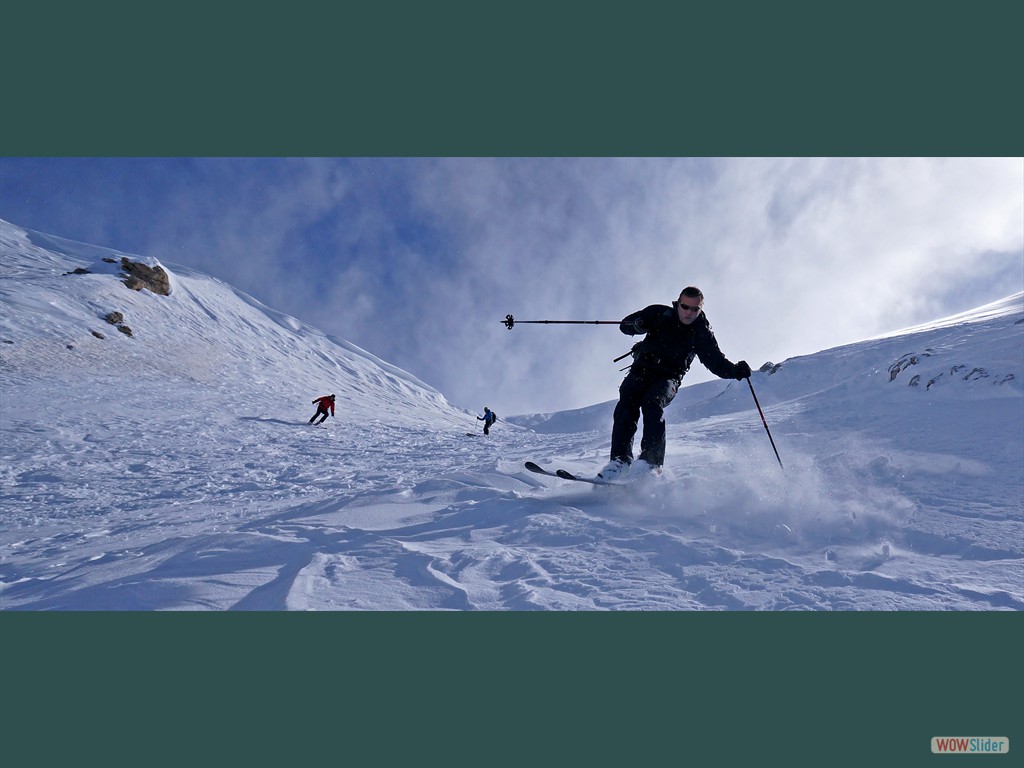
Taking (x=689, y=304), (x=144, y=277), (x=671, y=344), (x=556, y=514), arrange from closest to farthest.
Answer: (x=556, y=514)
(x=689, y=304)
(x=671, y=344)
(x=144, y=277)

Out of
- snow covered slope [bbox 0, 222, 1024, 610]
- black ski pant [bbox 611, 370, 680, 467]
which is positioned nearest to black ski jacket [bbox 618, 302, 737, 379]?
black ski pant [bbox 611, 370, 680, 467]

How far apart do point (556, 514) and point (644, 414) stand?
6.49 ft

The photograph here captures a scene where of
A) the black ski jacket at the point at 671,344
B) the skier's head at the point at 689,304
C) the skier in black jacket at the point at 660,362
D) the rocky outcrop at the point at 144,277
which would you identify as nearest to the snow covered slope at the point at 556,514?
the skier in black jacket at the point at 660,362

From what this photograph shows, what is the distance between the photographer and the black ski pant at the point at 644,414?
626 cm

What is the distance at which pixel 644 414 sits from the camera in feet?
21.0

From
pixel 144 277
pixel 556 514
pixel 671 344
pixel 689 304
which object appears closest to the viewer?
pixel 556 514

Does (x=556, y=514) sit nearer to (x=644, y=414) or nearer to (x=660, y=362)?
(x=644, y=414)

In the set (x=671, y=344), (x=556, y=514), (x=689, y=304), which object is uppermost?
(x=689, y=304)

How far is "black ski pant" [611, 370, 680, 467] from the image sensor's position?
20.5ft

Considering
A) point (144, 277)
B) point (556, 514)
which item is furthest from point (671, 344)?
point (144, 277)

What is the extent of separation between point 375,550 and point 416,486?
7.31ft

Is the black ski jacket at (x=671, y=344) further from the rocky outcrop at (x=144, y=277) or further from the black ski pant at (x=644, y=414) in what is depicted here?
the rocky outcrop at (x=144, y=277)

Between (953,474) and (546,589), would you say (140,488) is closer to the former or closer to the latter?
(546,589)

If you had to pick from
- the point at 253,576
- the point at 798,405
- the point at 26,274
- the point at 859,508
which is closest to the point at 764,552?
the point at 859,508
